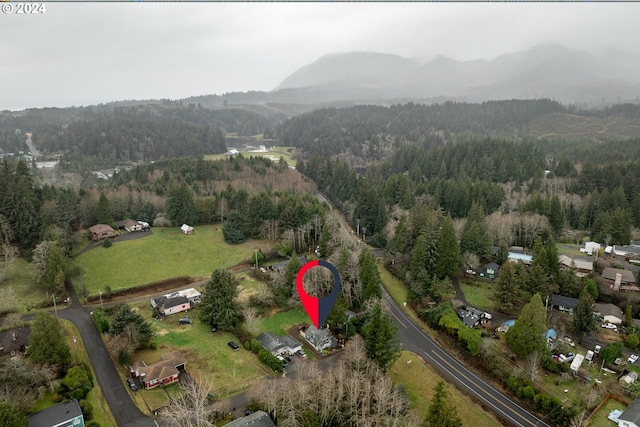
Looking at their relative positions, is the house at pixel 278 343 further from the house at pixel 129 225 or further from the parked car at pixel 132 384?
the house at pixel 129 225

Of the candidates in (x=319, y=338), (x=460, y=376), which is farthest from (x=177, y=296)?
(x=460, y=376)

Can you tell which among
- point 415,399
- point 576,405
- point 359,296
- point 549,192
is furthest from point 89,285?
point 549,192

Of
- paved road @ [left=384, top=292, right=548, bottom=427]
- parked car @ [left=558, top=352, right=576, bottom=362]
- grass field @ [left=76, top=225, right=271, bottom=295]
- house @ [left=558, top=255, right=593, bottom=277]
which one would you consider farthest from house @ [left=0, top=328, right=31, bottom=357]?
house @ [left=558, top=255, right=593, bottom=277]

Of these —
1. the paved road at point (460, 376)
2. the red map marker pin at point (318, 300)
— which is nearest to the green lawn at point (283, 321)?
the red map marker pin at point (318, 300)

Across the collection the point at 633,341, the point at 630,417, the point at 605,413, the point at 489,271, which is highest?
the point at 489,271

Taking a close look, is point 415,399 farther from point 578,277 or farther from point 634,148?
point 634,148

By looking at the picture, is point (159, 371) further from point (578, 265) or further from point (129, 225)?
point (578, 265)
